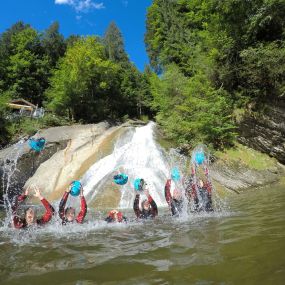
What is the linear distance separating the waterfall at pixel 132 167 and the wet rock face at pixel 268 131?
17.6ft

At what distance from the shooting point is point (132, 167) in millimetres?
19141

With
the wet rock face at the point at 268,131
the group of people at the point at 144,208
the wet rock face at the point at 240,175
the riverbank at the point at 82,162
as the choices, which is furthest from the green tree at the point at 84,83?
the group of people at the point at 144,208

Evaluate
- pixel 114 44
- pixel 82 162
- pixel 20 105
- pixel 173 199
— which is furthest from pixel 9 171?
pixel 114 44

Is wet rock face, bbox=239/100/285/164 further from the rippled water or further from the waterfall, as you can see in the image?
the rippled water

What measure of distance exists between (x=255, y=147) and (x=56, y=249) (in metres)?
16.9

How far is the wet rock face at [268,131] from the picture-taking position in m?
20.3

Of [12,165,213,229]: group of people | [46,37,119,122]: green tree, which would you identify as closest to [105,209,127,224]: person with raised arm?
[12,165,213,229]: group of people

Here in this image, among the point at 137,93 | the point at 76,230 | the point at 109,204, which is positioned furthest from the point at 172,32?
the point at 76,230

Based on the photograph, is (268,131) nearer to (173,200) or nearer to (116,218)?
(173,200)

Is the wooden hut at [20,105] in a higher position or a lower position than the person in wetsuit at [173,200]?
higher

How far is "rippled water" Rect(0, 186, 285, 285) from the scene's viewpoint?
14.9 feet

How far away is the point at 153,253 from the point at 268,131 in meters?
16.6

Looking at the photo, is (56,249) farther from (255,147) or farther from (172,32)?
(172,32)

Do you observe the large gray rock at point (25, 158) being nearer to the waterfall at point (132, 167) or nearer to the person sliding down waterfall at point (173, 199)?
the waterfall at point (132, 167)
